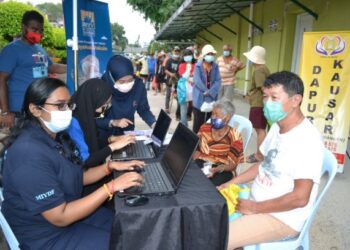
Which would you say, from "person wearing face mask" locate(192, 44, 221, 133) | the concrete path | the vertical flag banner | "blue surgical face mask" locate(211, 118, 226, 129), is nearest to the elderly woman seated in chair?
"blue surgical face mask" locate(211, 118, 226, 129)

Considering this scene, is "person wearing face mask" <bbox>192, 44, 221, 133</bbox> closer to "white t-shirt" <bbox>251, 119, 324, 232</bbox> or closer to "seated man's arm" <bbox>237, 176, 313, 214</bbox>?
"white t-shirt" <bbox>251, 119, 324, 232</bbox>

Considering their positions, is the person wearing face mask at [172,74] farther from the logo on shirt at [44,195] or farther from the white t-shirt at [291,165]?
the logo on shirt at [44,195]

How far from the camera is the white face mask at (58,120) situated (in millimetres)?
1642

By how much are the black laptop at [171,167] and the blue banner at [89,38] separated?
246 cm

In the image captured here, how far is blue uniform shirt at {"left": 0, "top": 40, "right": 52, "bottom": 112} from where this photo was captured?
302 cm

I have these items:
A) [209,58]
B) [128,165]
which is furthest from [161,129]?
[209,58]

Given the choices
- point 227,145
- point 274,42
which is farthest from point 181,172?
point 274,42

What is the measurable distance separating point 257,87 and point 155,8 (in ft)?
62.0

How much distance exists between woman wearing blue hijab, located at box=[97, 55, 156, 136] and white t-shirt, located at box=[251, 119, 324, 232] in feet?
4.36

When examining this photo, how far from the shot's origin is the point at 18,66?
309 centimetres

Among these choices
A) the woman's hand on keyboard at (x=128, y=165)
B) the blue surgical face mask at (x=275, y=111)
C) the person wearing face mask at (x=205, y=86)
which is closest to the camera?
the blue surgical face mask at (x=275, y=111)

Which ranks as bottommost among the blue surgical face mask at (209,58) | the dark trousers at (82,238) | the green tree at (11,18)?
the dark trousers at (82,238)

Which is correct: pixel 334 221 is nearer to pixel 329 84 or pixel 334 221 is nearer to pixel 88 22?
pixel 329 84

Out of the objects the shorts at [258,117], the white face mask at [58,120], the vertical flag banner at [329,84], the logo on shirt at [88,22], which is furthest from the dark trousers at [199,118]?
the white face mask at [58,120]
